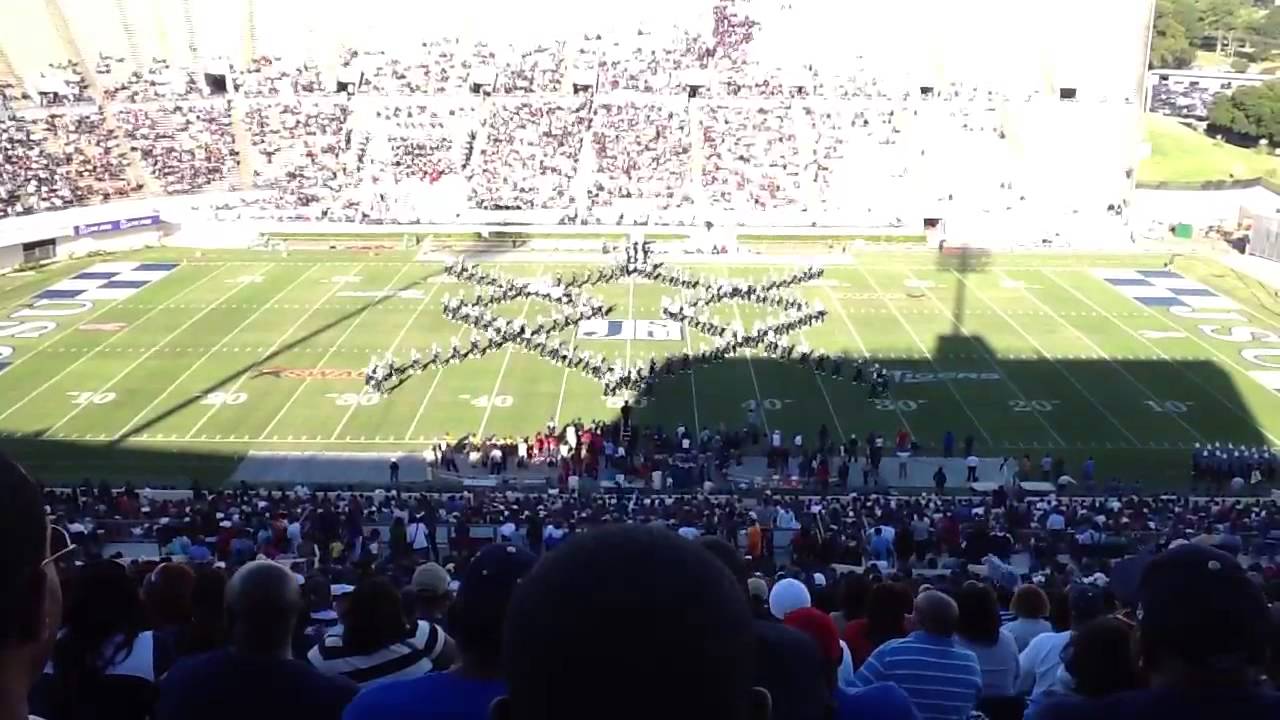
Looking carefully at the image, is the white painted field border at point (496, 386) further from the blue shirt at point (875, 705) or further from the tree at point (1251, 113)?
the tree at point (1251, 113)

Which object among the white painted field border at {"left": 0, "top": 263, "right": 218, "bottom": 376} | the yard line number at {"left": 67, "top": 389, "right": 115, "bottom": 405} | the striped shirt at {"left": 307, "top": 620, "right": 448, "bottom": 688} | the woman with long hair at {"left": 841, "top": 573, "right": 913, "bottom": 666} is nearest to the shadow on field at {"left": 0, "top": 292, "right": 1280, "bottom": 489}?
the yard line number at {"left": 67, "top": 389, "right": 115, "bottom": 405}

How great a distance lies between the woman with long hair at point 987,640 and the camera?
16.2 ft

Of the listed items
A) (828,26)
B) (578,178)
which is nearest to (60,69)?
(578,178)

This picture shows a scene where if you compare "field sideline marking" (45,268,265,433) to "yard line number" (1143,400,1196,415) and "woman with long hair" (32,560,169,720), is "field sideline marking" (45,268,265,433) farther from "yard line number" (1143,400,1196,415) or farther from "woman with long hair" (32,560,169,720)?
"yard line number" (1143,400,1196,415)

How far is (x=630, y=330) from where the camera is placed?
3148cm

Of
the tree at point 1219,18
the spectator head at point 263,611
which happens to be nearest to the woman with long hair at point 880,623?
the spectator head at point 263,611

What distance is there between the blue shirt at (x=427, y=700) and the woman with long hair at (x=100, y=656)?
2.49ft

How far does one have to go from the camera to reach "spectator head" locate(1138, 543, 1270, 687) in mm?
2406

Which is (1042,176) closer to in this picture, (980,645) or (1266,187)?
(1266,187)

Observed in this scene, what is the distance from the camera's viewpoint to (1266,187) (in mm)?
46688

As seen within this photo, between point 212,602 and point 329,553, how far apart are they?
9856mm

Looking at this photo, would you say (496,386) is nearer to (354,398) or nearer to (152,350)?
(354,398)

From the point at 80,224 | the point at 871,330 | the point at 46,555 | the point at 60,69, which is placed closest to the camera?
the point at 46,555

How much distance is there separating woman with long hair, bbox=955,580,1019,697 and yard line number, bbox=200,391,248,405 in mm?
23061
